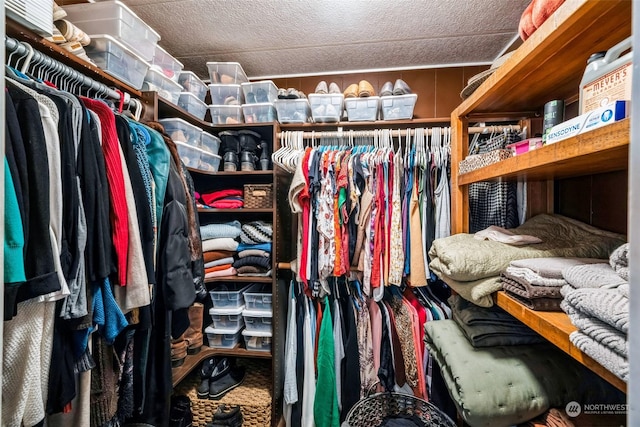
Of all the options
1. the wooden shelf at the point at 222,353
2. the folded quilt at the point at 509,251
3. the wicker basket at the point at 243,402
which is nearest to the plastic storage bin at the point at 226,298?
the wooden shelf at the point at 222,353

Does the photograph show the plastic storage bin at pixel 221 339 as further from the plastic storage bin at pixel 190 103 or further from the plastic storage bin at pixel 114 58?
the plastic storage bin at pixel 114 58

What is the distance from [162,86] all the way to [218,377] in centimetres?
158

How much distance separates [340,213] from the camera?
4.91ft

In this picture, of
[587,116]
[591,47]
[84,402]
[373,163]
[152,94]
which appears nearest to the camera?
[587,116]

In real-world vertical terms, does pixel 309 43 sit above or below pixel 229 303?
above

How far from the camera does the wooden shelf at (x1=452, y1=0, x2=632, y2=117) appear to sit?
0.55m

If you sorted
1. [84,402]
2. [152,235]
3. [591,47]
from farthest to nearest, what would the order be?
[152,235] < [84,402] < [591,47]

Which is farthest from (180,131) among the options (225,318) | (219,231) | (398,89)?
(398,89)

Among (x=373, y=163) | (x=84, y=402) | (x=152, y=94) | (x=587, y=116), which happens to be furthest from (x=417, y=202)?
(x=84, y=402)

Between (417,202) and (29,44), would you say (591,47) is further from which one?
(29,44)

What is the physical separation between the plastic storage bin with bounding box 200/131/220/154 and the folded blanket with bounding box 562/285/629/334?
5.41 ft

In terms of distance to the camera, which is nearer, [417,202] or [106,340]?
A: [106,340]

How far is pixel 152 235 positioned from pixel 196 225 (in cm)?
27

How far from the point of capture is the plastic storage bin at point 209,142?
1611mm
